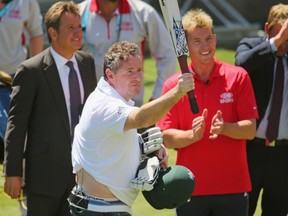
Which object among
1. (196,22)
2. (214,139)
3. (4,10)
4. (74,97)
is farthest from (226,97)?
(4,10)

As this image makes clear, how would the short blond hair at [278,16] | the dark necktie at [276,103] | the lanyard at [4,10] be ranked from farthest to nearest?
the lanyard at [4,10]
the dark necktie at [276,103]
the short blond hair at [278,16]

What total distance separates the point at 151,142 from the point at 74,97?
4.04ft

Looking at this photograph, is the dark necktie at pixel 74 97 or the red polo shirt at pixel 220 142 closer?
the red polo shirt at pixel 220 142

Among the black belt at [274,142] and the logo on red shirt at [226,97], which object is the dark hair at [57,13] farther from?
the black belt at [274,142]

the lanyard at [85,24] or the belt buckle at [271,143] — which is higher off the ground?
the lanyard at [85,24]

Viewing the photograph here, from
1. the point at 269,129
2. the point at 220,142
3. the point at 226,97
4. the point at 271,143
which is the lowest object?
the point at 271,143

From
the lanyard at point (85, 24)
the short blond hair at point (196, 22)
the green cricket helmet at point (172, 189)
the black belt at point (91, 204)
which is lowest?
the black belt at point (91, 204)

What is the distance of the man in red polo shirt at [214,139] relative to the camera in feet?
18.1

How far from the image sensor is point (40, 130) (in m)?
5.80

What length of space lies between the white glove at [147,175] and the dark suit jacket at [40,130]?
116 cm

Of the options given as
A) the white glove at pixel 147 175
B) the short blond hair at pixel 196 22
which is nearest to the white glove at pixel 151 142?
the white glove at pixel 147 175

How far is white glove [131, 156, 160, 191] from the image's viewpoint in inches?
185

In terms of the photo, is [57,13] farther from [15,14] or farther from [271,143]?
[15,14]

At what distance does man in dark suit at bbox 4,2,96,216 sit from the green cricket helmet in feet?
4.03
